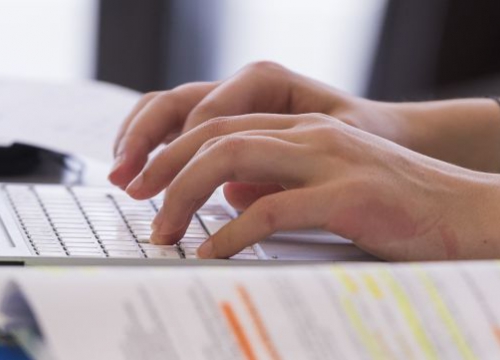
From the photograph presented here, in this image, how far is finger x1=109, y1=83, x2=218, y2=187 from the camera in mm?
863

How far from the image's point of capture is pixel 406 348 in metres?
0.45

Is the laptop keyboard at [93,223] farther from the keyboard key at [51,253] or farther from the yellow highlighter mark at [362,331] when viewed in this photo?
the yellow highlighter mark at [362,331]

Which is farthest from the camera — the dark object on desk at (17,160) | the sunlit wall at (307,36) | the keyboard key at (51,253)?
the sunlit wall at (307,36)

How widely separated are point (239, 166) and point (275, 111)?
260 millimetres

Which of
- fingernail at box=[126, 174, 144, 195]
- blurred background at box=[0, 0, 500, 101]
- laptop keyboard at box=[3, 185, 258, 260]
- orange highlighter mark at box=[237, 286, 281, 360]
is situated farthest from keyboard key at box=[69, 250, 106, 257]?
blurred background at box=[0, 0, 500, 101]

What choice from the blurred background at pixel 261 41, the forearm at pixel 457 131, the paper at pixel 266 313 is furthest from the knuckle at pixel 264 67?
the blurred background at pixel 261 41

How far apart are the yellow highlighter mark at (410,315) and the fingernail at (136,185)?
29 centimetres

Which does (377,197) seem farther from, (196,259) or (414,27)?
(414,27)

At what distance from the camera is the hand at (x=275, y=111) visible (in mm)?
860

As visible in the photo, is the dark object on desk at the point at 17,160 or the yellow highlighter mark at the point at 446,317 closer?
the yellow highlighter mark at the point at 446,317

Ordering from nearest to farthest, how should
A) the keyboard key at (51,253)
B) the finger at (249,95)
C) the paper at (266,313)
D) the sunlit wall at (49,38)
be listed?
the paper at (266,313), the keyboard key at (51,253), the finger at (249,95), the sunlit wall at (49,38)

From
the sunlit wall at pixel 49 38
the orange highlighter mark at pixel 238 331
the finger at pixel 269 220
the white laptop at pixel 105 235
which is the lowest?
the sunlit wall at pixel 49 38

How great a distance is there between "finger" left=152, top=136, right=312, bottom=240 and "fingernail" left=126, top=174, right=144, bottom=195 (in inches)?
2.9

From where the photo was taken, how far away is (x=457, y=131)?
0.95 metres
